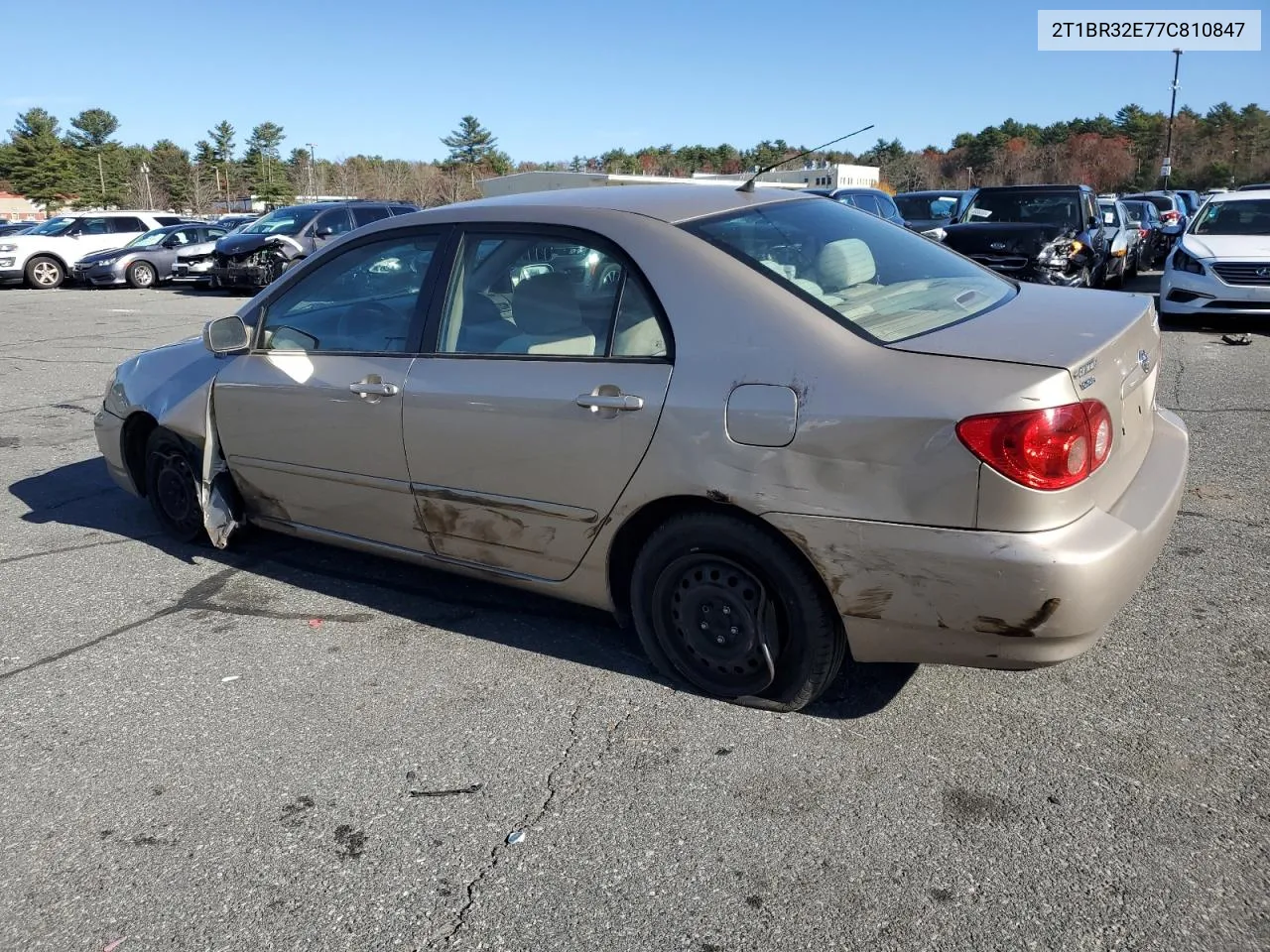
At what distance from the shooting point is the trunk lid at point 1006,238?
11891 millimetres

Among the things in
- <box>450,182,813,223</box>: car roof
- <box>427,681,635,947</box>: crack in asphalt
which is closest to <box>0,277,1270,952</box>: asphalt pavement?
<box>427,681,635,947</box>: crack in asphalt

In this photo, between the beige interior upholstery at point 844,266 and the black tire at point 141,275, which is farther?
the black tire at point 141,275

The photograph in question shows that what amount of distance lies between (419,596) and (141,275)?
20.8 meters

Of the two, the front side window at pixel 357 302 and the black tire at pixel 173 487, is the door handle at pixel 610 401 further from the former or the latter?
the black tire at pixel 173 487

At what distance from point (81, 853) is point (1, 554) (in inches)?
116

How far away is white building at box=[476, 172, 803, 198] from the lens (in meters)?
4.84

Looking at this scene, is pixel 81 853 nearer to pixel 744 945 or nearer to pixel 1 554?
pixel 744 945

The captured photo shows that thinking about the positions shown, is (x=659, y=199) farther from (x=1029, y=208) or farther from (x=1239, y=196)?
(x=1239, y=196)

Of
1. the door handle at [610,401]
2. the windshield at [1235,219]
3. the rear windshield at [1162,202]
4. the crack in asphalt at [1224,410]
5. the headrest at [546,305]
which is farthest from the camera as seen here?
the rear windshield at [1162,202]

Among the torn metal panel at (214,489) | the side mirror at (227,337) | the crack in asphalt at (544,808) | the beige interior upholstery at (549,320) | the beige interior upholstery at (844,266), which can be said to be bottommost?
the crack in asphalt at (544,808)

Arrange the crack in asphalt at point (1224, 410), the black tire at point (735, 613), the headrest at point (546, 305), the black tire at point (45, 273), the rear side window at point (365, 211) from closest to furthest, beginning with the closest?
the black tire at point (735, 613), the headrest at point (546, 305), the crack in asphalt at point (1224, 410), the rear side window at point (365, 211), the black tire at point (45, 273)

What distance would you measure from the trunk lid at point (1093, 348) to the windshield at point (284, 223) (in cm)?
1771

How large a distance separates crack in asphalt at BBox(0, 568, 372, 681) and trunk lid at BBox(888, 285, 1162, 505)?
2604 mm

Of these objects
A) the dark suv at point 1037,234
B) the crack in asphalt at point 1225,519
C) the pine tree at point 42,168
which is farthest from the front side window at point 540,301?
the pine tree at point 42,168
